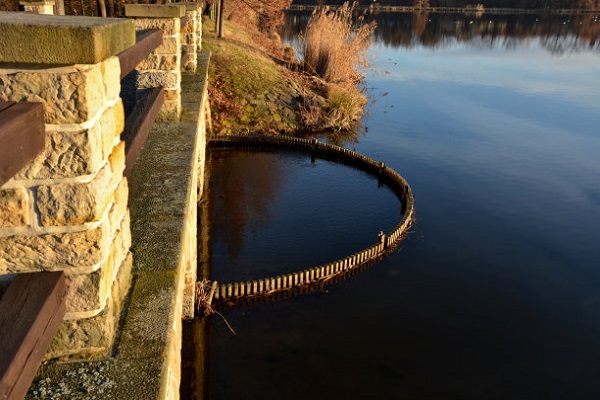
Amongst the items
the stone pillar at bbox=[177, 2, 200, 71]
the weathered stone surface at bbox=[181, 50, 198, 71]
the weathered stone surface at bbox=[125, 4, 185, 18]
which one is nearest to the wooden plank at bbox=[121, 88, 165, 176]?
the weathered stone surface at bbox=[125, 4, 185, 18]

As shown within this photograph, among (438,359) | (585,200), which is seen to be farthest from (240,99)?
(438,359)

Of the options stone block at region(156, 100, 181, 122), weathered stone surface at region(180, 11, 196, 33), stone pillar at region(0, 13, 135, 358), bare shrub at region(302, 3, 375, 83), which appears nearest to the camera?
stone pillar at region(0, 13, 135, 358)

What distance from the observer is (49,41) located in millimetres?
2129

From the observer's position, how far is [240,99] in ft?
65.5

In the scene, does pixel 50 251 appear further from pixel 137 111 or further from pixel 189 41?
pixel 189 41

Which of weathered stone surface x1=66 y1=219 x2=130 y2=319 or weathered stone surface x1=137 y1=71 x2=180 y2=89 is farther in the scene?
weathered stone surface x1=137 y1=71 x2=180 y2=89

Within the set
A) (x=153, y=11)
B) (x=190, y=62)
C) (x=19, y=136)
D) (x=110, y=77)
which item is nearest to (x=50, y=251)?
(x=19, y=136)

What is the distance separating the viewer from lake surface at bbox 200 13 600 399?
26.3ft

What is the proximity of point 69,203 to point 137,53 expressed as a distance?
2.33 m

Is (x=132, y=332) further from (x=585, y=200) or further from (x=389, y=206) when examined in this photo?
(x=585, y=200)

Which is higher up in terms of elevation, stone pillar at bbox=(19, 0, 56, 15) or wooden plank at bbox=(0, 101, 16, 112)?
stone pillar at bbox=(19, 0, 56, 15)

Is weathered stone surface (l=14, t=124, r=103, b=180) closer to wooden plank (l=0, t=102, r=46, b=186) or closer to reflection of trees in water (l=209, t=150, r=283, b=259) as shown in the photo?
wooden plank (l=0, t=102, r=46, b=186)

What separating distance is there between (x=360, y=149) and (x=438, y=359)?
36.8 feet

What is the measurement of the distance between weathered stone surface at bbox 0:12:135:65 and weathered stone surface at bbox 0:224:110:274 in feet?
2.62
